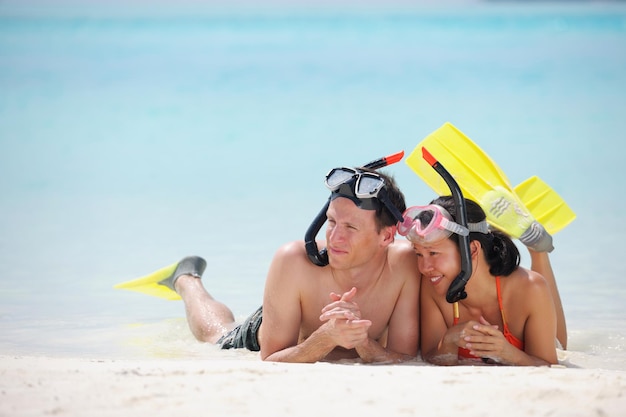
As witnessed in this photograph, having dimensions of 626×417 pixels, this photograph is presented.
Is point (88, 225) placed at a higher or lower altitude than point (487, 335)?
higher

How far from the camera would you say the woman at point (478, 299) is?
4.40m

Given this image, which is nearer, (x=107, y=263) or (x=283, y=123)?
(x=107, y=263)

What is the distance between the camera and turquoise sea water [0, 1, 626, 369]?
6586 millimetres

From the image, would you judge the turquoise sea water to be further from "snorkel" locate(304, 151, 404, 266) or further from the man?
"snorkel" locate(304, 151, 404, 266)

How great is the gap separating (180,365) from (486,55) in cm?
2159

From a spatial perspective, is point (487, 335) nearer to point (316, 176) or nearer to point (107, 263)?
point (107, 263)

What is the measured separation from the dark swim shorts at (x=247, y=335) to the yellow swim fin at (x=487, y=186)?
1.21 metres

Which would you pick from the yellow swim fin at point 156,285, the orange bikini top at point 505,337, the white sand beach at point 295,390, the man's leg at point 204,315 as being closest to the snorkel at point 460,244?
the orange bikini top at point 505,337

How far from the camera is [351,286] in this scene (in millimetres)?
4695

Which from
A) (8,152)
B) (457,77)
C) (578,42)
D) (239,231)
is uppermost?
(578,42)

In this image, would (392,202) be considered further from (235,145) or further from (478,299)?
(235,145)

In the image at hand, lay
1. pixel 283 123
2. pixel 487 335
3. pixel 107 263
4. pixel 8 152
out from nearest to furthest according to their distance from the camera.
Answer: pixel 487 335, pixel 107 263, pixel 8 152, pixel 283 123

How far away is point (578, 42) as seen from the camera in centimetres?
2731

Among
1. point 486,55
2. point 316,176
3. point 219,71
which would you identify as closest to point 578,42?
point 486,55
